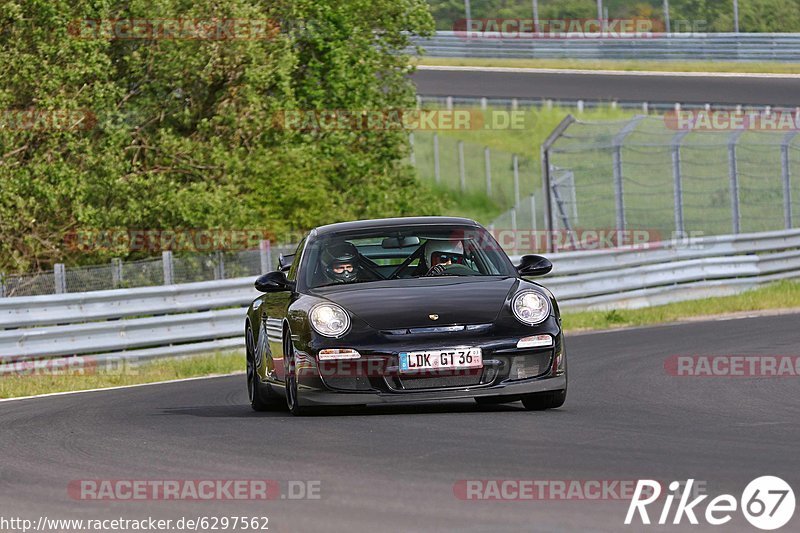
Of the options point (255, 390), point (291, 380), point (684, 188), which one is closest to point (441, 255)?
point (291, 380)

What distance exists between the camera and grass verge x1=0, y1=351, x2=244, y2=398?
50.8 feet

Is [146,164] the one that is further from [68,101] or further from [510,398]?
[510,398]

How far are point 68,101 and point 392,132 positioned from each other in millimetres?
9484

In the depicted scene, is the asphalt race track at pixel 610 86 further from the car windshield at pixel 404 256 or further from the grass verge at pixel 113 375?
the car windshield at pixel 404 256

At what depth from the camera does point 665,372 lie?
13195mm

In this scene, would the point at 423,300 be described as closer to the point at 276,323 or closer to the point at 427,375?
the point at 427,375

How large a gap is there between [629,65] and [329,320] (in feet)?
127

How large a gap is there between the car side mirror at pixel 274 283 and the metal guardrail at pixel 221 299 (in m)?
6.64

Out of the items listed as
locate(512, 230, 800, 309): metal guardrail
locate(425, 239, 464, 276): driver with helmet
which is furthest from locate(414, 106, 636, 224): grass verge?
locate(425, 239, 464, 276): driver with helmet

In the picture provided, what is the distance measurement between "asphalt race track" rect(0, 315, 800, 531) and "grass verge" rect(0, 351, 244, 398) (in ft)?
9.30

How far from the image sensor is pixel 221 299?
19094mm

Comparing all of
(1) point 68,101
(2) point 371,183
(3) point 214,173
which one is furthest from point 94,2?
(2) point 371,183

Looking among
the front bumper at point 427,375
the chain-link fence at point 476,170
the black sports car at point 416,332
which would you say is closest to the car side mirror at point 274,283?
the black sports car at point 416,332

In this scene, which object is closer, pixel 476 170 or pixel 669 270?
pixel 669 270
